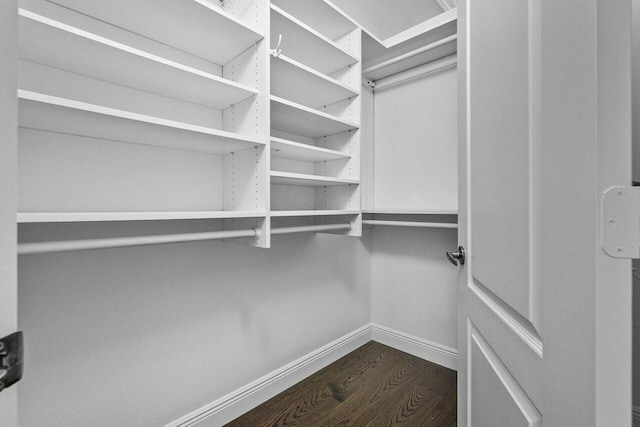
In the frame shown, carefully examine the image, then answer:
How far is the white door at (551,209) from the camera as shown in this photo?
0.39 metres

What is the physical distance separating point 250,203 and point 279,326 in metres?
0.80

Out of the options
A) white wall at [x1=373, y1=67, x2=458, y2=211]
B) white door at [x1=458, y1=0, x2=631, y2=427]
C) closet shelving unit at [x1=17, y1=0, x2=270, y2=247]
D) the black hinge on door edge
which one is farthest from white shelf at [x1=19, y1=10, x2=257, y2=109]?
white wall at [x1=373, y1=67, x2=458, y2=211]

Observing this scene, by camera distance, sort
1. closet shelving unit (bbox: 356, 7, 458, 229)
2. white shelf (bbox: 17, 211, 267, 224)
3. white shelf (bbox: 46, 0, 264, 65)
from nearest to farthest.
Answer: white shelf (bbox: 17, 211, 267, 224) < white shelf (bbox: 46, 0, 264, 65) < closet shelving unit (bbox: 356, 7, 458, 229)

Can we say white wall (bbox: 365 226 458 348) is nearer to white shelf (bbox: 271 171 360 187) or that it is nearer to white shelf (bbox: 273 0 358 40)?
white shelf (bbox: 271 171 360 187)

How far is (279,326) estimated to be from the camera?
1.66 m

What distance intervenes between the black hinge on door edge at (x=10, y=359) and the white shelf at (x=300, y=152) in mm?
982

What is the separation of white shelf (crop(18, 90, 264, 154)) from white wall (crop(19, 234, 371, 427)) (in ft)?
1.38

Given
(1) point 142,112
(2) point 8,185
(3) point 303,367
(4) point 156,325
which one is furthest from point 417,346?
(2) point 8,185

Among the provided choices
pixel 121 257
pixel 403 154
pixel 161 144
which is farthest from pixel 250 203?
pixel 403 154

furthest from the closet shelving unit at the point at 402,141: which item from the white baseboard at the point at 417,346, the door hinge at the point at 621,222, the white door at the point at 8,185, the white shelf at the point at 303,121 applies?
the white door at the point at 8,185

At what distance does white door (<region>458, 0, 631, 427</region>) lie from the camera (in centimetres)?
39

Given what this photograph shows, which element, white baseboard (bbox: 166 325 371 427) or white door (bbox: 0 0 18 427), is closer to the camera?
white door (bbox: 0 0 18 427)

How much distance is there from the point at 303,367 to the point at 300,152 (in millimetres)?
1255

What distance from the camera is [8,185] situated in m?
0.38
